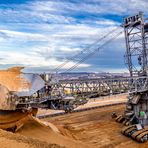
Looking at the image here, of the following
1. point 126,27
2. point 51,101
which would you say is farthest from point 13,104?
point 126,27

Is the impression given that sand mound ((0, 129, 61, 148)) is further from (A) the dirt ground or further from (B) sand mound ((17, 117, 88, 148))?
(A) the dirt ground

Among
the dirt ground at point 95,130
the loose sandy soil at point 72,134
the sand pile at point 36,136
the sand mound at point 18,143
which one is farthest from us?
the dirt ground at point 95,130

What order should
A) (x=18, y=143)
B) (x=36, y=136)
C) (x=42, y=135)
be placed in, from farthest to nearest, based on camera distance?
(x=42, y=135) → (x=36, y=136) → (x=18, y=143)

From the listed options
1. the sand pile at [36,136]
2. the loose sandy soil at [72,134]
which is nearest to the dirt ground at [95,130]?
the loose sandy soil at [72,134]

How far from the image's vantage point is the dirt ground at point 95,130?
25125mm

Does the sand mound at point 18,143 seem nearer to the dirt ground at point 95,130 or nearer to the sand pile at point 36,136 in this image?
the sand pile at point 36,136

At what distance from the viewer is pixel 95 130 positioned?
28938 millimetres

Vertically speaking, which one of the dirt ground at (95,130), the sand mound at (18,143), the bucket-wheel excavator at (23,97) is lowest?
the dirt ground at (95,130)

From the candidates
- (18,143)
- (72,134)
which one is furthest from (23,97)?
(72,134)

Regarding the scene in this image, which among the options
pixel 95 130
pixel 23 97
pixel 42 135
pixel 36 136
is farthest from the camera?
pixel 95 130

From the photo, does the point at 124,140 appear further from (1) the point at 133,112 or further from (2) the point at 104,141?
(1) the point at 133,112

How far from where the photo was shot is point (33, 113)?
21.0 m

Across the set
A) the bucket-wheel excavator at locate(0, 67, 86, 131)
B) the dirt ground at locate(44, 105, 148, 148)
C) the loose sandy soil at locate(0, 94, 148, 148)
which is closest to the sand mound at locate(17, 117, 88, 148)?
the loose sandy soil at locate(0, 94, 148, 148)

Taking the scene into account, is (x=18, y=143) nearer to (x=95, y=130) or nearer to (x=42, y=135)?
(x=42, y=135)
